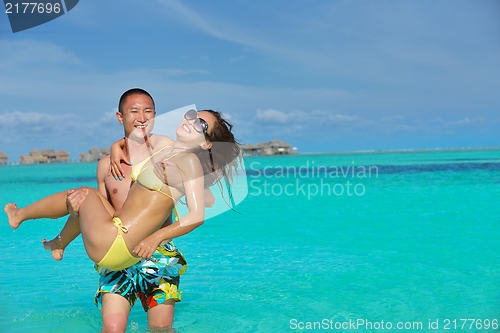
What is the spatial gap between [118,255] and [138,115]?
0.91 metres

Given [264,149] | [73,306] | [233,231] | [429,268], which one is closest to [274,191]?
[233,231]

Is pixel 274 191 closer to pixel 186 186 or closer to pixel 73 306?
pixel 73 306

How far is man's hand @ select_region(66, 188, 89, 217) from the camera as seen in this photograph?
9.67ft

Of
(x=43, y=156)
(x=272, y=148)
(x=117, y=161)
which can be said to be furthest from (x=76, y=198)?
(x=43, y=156)

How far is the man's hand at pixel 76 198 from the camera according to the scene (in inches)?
116

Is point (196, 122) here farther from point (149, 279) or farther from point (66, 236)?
point (66, 236)

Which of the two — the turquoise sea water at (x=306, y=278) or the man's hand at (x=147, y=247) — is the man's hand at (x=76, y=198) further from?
the turquoise sea water at (x=306, y=278)

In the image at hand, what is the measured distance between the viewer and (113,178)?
3.22 m

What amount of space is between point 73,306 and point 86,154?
319 ft

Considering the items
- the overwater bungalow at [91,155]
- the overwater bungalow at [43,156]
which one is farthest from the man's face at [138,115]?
the overwater bungalow at [43,156]

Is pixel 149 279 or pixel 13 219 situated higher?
pixel 13 219

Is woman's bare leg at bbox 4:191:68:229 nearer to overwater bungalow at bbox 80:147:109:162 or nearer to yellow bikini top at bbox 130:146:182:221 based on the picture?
yellow bikini top at bbox 130:146:182:221

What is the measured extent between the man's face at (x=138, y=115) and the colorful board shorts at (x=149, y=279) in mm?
789

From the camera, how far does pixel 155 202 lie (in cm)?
289
